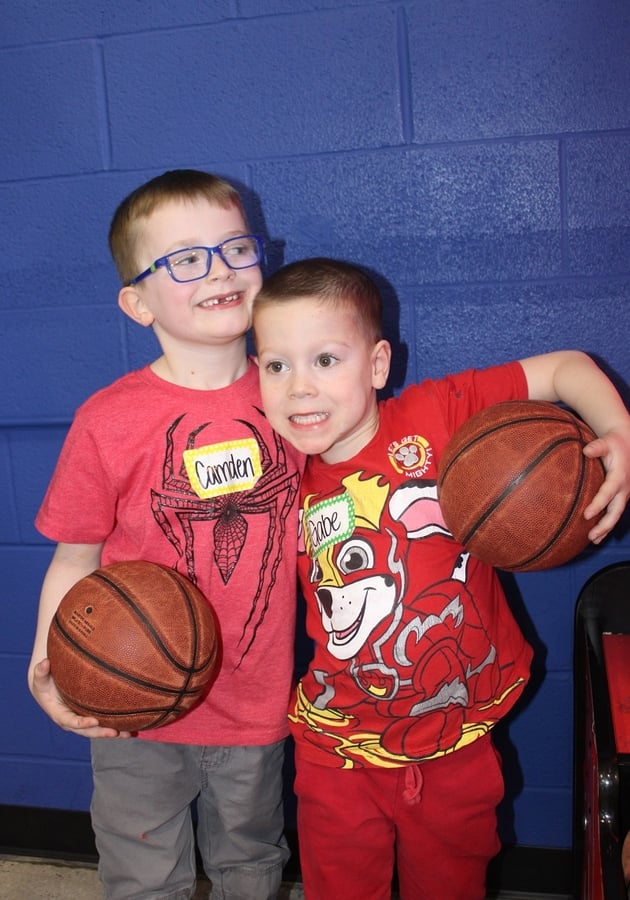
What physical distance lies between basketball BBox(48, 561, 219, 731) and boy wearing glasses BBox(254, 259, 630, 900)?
261 millimetres

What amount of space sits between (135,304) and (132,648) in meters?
0.65

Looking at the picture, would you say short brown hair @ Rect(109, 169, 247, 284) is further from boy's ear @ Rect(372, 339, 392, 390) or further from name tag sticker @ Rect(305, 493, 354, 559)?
name tag sticker @ Rect(305, 493, 354, 559)

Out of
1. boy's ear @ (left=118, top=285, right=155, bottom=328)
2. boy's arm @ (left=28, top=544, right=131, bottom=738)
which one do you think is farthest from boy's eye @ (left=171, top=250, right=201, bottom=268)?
boy's arm @ (left=28, top=544, right=131, bottom=738)

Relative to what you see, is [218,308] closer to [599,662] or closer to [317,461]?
[317,461]

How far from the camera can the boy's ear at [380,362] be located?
1605 millimetres

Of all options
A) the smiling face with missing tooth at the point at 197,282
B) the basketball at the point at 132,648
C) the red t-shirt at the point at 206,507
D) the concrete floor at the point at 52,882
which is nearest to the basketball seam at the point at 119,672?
the basketball at the point at 132,648

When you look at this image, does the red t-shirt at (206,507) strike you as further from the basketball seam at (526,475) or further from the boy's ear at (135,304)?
the basketball seam at (526,475)

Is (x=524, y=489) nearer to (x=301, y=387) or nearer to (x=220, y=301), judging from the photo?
(x=301, y=387)

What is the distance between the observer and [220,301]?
1619mm

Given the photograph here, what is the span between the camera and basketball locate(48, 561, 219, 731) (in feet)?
4.74

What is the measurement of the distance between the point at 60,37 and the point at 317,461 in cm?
111

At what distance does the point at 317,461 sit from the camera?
5.49 feet

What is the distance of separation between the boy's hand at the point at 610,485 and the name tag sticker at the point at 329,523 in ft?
1.37

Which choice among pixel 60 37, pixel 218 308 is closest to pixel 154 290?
pixel 218 308
